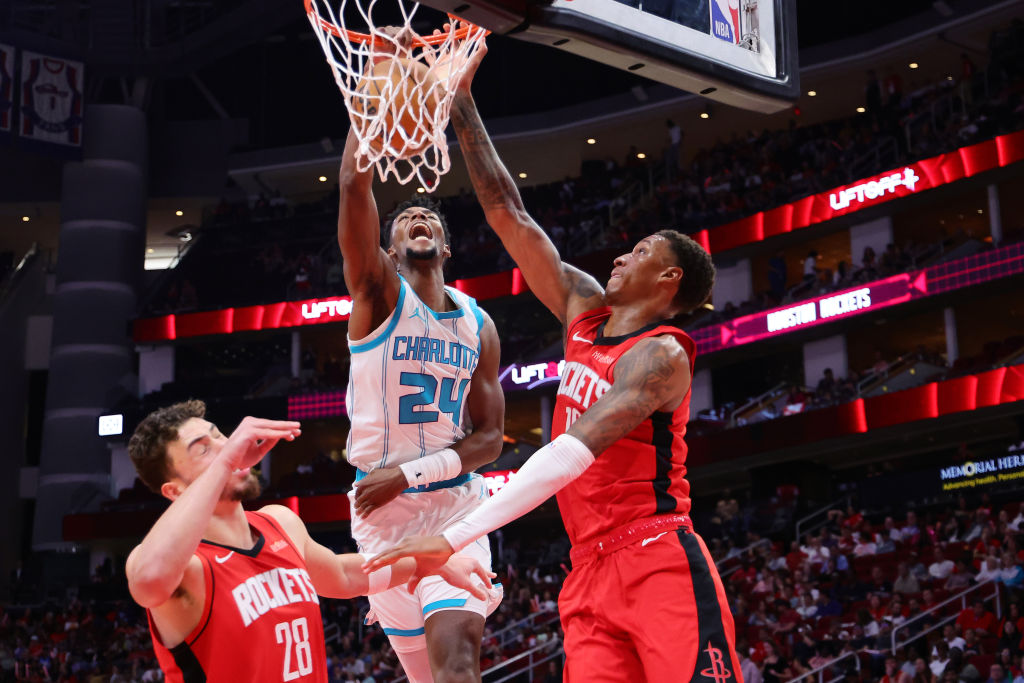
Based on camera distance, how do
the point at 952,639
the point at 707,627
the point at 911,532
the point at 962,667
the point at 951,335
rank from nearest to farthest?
1. the point at 707,627
2. the point at 962,667
3. the point at 952,639
4. the point at 911,532
5. the point at 951,335

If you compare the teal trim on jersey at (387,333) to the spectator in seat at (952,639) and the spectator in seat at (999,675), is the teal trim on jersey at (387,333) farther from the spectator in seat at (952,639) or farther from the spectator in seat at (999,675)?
the spectator in seat at (952,639)

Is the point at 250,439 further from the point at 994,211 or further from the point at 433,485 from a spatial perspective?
the point at 994,211

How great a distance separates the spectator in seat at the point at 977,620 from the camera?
14.1 meters

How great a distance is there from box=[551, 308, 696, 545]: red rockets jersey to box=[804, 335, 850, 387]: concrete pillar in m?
24.3

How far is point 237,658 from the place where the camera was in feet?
12.9

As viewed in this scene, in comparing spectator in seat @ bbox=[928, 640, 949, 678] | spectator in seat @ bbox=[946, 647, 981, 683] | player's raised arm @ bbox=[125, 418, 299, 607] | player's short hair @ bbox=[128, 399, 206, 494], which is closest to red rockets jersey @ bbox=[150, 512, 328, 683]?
player's raised arm @ bbox=[125, 418, 299, 607]

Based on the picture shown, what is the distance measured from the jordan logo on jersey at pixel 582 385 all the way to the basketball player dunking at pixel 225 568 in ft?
2.65

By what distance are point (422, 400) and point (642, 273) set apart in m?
1.22

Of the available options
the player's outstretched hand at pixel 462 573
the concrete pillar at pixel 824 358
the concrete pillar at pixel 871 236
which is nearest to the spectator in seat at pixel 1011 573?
the player's outstretched hand at pixel 462 573

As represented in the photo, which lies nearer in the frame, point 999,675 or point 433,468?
point 433,468

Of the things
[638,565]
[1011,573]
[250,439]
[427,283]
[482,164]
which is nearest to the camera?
[250,439]

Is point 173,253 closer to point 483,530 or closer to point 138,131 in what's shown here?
point 138,131

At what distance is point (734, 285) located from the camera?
3069 centimetres

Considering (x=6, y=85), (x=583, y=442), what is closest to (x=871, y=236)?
(x=6, y=85)
